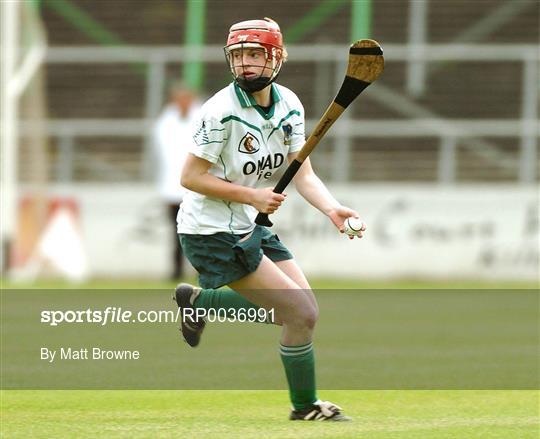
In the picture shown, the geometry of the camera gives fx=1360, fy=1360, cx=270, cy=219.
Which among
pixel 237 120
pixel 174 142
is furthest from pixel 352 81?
pixel 174 142

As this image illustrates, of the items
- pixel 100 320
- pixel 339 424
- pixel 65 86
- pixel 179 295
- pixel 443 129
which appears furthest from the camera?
pixel 65 86

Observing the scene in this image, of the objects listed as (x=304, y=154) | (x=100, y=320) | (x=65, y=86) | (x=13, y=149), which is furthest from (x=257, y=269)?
(x=65, y=86)

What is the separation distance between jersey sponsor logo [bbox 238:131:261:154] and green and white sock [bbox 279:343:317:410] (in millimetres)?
921

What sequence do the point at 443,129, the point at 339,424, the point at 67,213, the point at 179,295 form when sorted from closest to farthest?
the point at 339,424 < the point at 179,295 < the point at 67,213 < the point at 443,129

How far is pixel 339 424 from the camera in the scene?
6.08m

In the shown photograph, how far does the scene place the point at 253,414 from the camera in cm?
648

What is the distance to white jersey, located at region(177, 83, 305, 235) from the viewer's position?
20.2 feet

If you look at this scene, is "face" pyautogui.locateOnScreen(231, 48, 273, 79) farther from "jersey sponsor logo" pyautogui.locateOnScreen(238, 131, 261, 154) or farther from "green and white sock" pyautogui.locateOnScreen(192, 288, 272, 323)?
"green and white sock" pyautogui.locateOnScreen(192, 288, 272, 323)

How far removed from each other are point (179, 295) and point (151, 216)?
9547mm

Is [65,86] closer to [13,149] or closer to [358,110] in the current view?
[13,149]

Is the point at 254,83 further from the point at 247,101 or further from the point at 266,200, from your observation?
the point at 266,200

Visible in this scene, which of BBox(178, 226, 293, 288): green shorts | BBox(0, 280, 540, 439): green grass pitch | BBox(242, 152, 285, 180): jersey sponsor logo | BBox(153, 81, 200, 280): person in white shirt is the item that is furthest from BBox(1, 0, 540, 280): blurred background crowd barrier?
BBox(242, 152, 285, 180): jersey sponsor logo

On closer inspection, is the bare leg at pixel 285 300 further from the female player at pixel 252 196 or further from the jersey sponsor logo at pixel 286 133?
the jersey sponsor logo at pixel 286 133

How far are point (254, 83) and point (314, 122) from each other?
11564 mm
